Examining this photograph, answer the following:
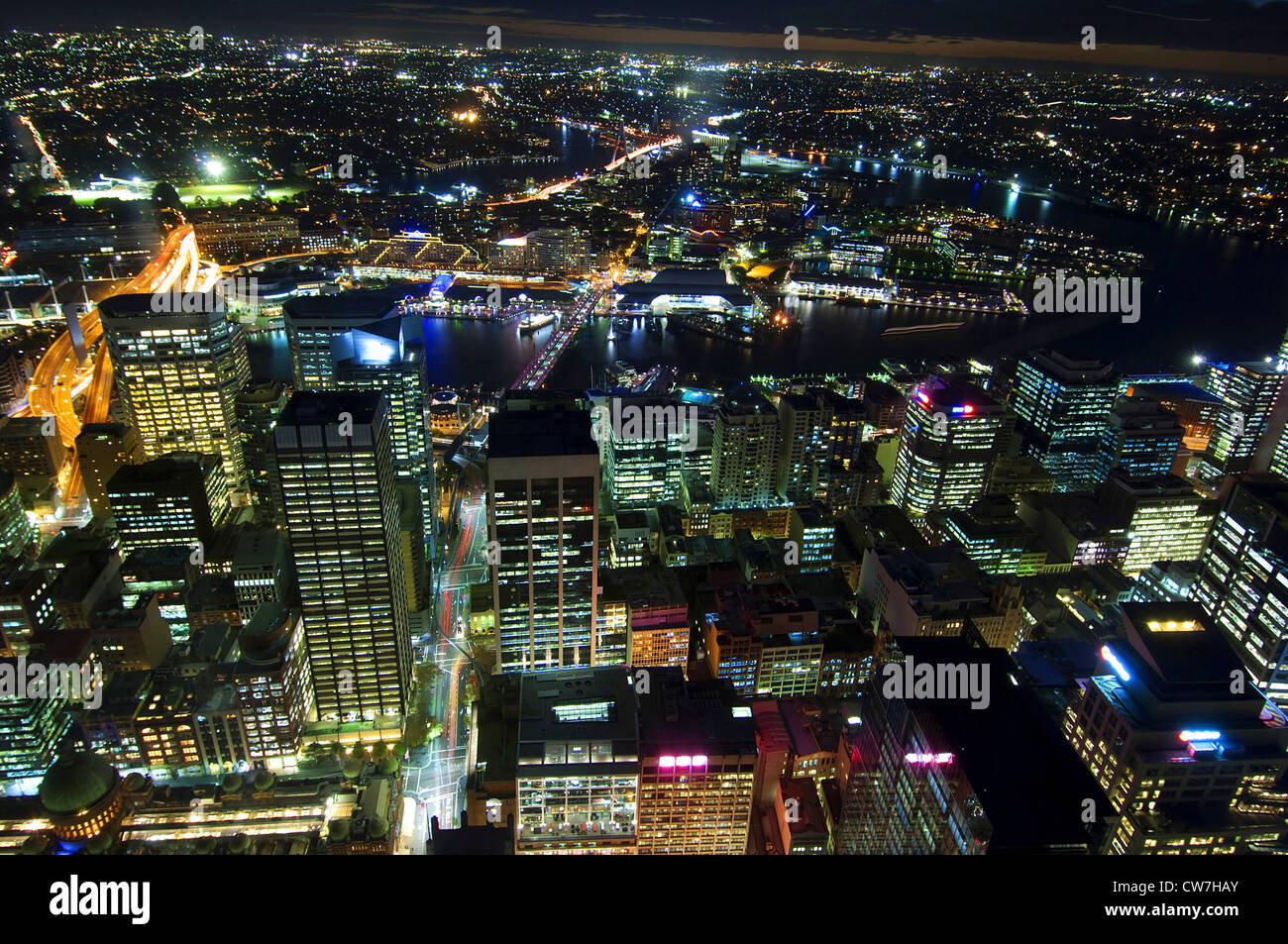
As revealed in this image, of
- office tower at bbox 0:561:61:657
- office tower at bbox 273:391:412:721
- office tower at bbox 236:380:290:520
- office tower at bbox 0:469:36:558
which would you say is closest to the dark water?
office tower at bbox 236:380:290:520

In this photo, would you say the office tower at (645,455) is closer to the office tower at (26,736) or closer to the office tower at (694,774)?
the office tower at (694,774)

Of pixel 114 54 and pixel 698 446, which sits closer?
pixel 114 54

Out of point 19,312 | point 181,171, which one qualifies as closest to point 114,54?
point 19,312

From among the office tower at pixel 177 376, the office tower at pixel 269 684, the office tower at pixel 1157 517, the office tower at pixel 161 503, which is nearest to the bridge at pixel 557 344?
the office tower at pixel 177 376

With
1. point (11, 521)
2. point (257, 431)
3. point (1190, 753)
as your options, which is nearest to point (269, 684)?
point (11, 521)
